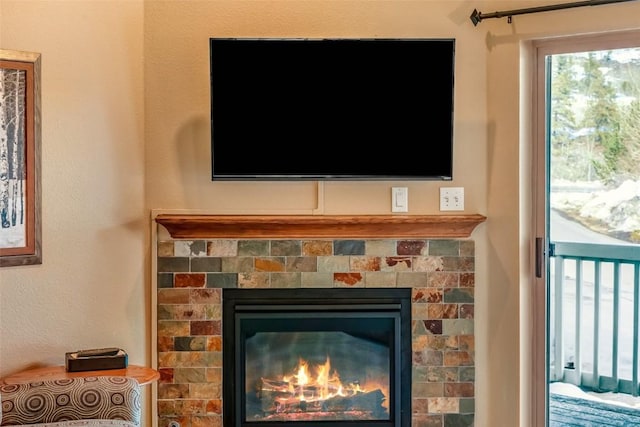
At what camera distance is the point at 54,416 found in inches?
76.9

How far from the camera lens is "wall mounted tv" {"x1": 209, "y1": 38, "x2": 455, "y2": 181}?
2385 millimetres

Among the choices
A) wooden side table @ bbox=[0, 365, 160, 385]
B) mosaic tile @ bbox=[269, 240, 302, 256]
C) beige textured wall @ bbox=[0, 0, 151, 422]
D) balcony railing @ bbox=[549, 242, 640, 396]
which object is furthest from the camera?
mosaic tile @ bbox=[269, 240, 302, 256]

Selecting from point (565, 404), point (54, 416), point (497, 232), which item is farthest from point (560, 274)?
point (54, 416)

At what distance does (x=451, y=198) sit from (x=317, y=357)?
0.97 m

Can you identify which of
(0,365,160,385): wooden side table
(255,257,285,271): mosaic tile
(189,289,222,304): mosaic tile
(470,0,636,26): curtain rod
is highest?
(470,0,636,26): curtain rod

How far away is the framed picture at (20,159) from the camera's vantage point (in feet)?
7.38

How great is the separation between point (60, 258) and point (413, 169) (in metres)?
1.55

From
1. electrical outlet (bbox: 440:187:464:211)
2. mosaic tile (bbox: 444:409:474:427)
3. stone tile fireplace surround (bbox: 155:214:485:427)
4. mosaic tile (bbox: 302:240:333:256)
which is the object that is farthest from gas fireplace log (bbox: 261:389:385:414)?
electrical outlet (bbox: 440:187:464:211)

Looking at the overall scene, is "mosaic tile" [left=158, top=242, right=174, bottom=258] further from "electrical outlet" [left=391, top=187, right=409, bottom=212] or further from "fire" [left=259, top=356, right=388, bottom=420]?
"electrical outlet" [left=391, top=187, right=409, bottom=212]

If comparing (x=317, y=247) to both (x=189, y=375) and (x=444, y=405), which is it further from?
(x=444, y=405)

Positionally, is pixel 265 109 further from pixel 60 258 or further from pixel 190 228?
pixel 60 258

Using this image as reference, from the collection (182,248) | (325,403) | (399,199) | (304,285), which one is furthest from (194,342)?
(399,199)

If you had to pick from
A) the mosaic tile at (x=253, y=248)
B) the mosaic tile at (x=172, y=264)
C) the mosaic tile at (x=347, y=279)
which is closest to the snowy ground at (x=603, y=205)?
the mosaic tile at (x=347, y=279)

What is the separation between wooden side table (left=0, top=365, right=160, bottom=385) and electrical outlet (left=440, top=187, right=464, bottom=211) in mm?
1448
